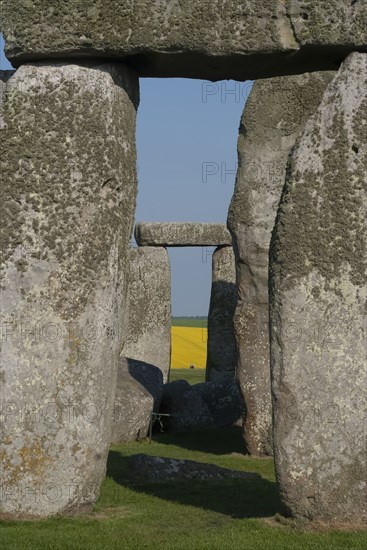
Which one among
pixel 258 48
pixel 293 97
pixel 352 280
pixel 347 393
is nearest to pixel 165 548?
pixel 347 393

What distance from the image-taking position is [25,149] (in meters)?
8.19

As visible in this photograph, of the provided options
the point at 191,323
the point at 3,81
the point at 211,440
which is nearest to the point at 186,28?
the point at 3,81

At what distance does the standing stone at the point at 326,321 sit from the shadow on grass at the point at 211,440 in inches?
219

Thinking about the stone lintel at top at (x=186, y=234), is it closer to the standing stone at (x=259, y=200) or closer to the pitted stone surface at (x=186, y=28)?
the standing stone at (x=259, y=200)

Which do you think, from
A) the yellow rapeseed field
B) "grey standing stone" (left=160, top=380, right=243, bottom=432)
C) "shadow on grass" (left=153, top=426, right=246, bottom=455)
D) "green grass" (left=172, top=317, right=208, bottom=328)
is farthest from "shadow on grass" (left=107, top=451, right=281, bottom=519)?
"green grass" (left=172, top=317, right=208, bottom=328)

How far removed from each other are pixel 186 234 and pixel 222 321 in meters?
2.07

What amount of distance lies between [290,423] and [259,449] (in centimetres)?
540

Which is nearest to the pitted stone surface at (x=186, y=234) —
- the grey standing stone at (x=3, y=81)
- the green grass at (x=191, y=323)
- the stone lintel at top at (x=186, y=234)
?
the stone lintel at top at (x=186, y=234)

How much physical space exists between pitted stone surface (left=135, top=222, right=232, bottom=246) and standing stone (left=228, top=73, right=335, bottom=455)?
922cm

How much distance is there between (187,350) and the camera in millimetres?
40156

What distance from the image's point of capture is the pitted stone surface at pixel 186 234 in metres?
23.1

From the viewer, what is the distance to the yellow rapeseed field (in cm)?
3659

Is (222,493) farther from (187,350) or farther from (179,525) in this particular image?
(187,350)

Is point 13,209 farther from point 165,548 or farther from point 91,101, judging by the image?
point 165,548
